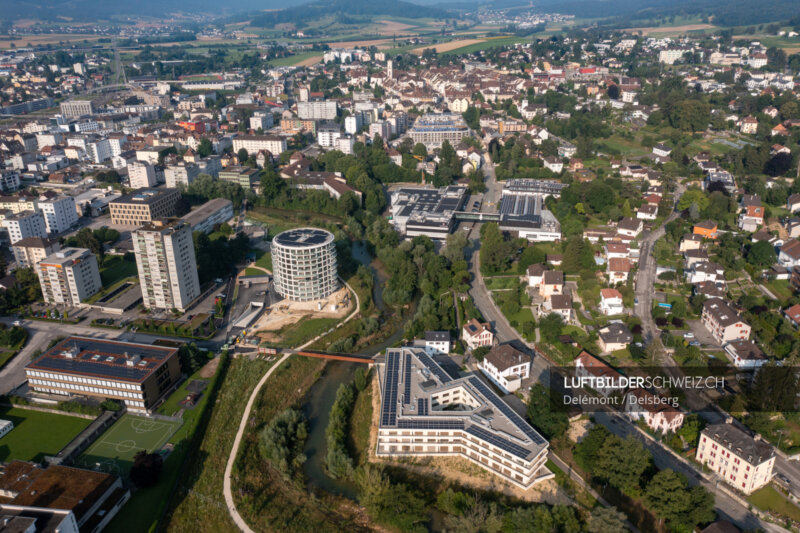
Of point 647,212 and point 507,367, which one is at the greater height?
point 647,212

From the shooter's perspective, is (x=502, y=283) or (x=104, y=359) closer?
(x=104, y=359)

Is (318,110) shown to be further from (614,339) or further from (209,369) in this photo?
(614,339)

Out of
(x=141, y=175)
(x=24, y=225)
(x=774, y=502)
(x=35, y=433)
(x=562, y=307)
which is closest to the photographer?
(x=774, y=502)

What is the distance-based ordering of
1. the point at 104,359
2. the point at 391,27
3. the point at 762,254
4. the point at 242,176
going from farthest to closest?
the point at 391,27
the point at 242,176
the point at 762,254
the point at 104,359

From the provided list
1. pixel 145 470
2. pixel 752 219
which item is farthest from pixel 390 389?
pixel 752 219

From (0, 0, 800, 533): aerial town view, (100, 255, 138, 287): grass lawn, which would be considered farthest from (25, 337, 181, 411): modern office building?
(100, 255, 138, 287): grass lawn

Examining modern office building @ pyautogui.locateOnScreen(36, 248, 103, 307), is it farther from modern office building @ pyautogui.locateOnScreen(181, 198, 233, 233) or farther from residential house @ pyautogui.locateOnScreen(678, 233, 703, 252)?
residential house @ pyautogui.locateOnScreen(678, 233, 703, 252)

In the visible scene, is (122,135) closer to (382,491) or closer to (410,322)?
(410,322)

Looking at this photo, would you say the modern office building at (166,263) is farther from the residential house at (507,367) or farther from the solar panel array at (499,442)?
the solar panel array at (499,442)

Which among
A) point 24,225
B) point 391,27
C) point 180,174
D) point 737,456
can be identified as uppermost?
point 391,27
